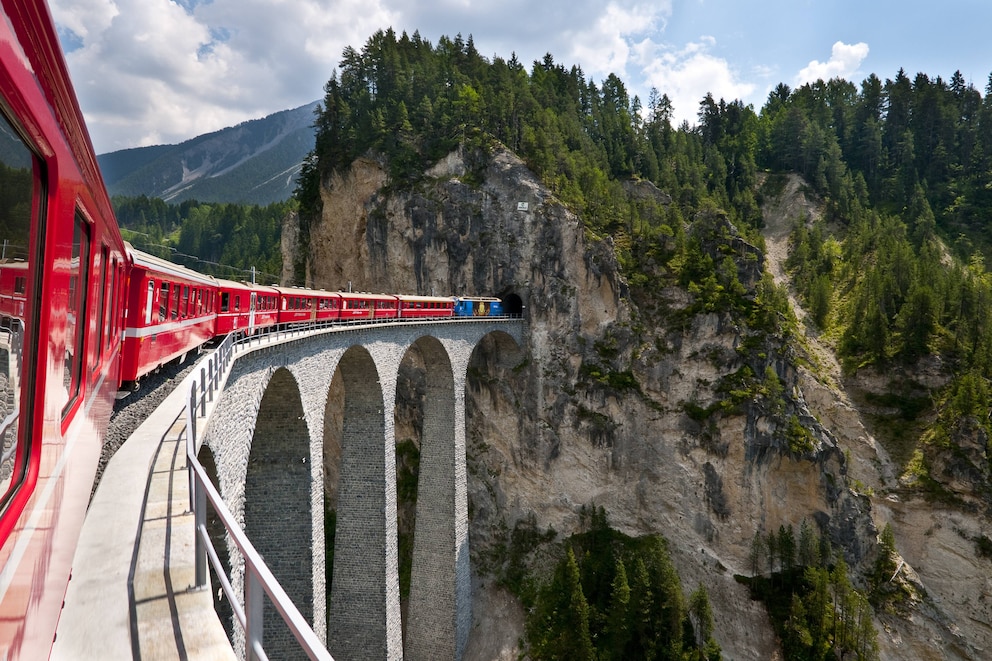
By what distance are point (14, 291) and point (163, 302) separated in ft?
25.3

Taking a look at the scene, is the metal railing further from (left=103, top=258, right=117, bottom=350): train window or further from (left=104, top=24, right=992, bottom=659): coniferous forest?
(left=104, top=24, right=992, bottom=659): coniferous forest

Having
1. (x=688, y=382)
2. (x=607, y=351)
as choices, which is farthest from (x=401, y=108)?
(x=688, y=382)

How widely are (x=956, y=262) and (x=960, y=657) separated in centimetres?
3287

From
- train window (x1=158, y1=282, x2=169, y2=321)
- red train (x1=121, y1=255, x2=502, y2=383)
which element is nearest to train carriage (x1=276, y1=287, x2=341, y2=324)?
red train (x1=121, y1=255, x2=502, y2=383)

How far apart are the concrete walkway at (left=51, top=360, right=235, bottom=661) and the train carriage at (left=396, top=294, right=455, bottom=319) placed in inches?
708

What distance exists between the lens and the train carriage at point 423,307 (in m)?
22.9

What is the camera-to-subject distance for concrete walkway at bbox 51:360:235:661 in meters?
2.59

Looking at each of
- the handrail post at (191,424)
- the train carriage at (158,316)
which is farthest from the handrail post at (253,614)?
the train carriage at (158,316)

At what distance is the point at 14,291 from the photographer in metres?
2.22

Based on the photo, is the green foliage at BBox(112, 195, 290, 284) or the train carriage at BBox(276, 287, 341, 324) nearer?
the train carriage at BBox(276, 287, 341, 324)

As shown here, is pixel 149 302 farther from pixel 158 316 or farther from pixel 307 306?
pixel 307 306

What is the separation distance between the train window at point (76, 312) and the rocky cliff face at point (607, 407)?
30.4 meters

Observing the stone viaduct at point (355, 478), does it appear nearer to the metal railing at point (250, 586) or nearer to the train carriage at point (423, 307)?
the train carriage at point (423, 307)

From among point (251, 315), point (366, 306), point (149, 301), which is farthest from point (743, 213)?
point (149, 301)
